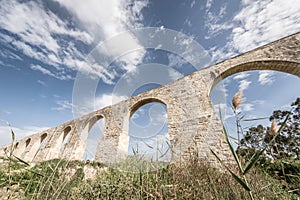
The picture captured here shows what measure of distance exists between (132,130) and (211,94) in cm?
445

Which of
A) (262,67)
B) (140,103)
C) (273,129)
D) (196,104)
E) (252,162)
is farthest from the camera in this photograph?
(140,103)

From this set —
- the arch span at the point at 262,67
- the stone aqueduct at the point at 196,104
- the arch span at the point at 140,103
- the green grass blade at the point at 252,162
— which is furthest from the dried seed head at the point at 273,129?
the arch span at the point at 140,103

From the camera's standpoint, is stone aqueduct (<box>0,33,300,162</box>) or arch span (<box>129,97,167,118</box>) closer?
stone aqueduct (<box>0,33,300,162</box>)

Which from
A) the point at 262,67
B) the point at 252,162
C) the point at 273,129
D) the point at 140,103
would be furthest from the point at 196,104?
the point at 252,162

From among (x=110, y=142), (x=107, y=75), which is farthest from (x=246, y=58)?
(x=110, y=142)

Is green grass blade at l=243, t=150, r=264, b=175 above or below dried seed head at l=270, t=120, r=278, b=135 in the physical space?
below

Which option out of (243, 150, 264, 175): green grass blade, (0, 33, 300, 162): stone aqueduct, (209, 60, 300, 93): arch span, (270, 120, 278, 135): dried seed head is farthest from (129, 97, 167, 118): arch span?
(243, 150, 264, 175): green grass blade

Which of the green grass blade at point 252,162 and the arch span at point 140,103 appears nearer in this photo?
the green grass blade at point 252,162

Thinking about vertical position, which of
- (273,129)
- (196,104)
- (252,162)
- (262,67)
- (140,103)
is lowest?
(252,162)

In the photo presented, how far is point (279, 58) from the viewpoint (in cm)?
467

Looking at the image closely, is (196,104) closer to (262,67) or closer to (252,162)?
(262,67)

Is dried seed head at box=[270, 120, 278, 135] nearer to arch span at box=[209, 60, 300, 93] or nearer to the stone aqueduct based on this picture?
the stone aqueduct

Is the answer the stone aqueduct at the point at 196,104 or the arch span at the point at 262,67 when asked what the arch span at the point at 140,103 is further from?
the arch span at the point at 262,67

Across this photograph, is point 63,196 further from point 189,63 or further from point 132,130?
point 132,130
